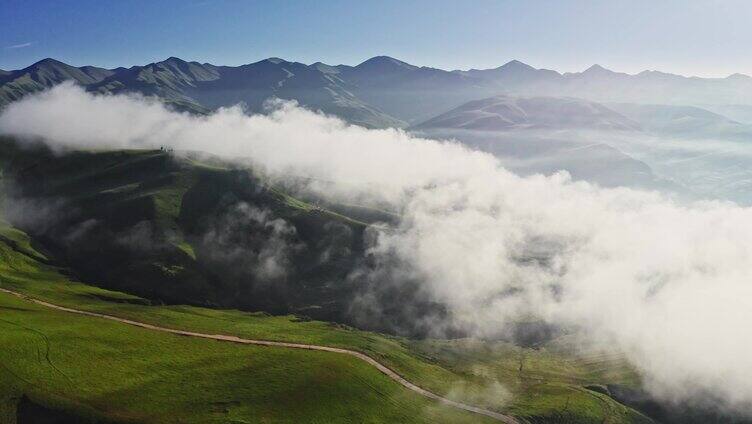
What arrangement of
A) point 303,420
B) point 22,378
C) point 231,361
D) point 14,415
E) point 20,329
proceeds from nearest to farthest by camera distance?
point 14,415, point 22,378, point 303,420, point 20,329, point 231,361

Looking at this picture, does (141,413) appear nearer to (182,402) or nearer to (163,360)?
(182,402)

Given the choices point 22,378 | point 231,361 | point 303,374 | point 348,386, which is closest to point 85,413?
point 22,378

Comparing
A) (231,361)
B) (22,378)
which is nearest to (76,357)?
(22,378)

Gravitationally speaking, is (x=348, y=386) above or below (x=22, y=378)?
below

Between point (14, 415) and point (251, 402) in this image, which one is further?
point (251, 402)

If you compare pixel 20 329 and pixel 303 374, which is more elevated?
pixel 20 329

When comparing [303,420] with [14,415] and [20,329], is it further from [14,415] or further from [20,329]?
[20,329]

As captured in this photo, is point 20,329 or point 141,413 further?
point 20,329

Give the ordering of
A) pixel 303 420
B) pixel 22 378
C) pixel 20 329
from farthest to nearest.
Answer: pixel 20 329 → pixel 303 420 → pixel 22 378

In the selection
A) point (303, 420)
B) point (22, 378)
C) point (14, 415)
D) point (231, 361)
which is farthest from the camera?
point (231, 361)
